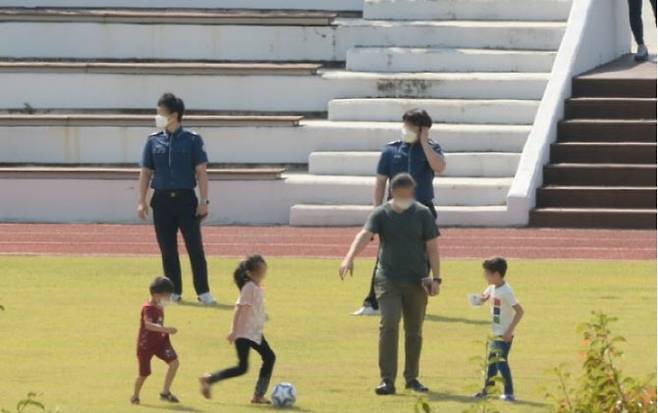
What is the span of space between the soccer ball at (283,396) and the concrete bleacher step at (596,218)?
38.5 ft

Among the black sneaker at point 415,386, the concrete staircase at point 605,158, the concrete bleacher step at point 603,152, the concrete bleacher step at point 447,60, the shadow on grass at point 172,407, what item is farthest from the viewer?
the concrete bleacher step at point 447,60

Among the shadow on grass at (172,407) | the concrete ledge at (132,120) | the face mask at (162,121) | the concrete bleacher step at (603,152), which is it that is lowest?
the shadow on grass at (172,407)

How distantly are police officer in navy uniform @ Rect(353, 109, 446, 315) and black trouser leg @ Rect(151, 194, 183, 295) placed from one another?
1.94m

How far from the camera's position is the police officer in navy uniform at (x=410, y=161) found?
17.5 meters

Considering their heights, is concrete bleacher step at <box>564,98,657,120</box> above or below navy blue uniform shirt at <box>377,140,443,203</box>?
above

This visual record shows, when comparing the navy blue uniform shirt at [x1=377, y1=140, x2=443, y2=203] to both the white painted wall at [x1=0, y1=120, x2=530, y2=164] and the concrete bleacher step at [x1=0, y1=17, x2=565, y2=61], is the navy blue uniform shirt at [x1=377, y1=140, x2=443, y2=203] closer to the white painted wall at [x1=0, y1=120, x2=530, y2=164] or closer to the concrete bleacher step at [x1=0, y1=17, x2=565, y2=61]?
the white painted wall at [x1=0, y1=120, x2=530, y2=164]

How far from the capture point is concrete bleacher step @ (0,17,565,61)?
2936cm

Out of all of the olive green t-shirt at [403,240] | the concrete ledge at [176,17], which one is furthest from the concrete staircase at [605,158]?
the olive green t-shirt at [403,240]

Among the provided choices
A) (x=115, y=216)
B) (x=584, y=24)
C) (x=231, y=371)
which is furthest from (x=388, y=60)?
(x=231, y=371)

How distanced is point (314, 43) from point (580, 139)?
4.89 m

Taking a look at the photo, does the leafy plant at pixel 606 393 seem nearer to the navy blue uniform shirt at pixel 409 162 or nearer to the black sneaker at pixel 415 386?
the black sneaker at pixel 415 386

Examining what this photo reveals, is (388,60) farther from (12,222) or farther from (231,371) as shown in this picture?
(231,371)

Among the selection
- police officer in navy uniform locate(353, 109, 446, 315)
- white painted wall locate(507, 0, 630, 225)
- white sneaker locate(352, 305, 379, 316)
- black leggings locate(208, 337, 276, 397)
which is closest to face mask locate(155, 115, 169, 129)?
police officer in navy uniform locate(353, 109, 446, 315)

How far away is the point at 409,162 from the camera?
17.6 metres
